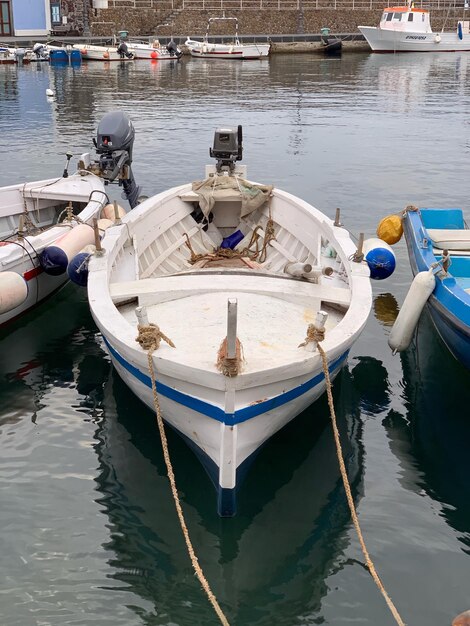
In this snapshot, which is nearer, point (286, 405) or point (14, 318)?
point (286, 405)

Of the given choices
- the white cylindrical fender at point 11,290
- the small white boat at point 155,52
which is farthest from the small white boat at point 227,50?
the white cylindrical fender at point 11,290

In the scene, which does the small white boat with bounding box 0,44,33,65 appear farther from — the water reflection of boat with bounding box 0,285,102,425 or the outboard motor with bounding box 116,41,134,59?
the water reflection of boat with bounding box 0,285,102,425

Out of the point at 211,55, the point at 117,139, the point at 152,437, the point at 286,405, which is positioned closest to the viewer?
the point at 286,405

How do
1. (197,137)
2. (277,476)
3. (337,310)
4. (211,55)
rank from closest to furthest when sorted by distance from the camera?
1. (277,476)
2. (337,310)
3. (197,137)
4. (211,55)

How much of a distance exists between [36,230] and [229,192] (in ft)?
12.1

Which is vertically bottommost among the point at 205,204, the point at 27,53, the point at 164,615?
the point at 164,615

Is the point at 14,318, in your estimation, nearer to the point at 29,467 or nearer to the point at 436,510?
the point at 29,467

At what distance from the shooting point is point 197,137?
85.2 feet

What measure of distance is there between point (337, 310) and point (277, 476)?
2121 millimetres

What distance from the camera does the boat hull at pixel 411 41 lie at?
61000 mm

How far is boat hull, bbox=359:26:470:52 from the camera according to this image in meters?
61.0

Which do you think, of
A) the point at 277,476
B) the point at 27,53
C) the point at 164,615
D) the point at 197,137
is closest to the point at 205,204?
the point at 277,476

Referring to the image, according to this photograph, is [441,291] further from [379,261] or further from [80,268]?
[80,268]

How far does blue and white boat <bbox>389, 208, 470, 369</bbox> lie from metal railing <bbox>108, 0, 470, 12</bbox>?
194 feet
